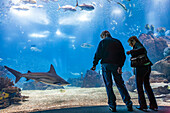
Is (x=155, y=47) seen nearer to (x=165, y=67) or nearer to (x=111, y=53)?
(x=165, y=67)

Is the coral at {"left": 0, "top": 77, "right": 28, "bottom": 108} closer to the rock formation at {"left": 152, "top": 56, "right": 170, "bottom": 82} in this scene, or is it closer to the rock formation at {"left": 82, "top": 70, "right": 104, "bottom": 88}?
the rock formation at {"left": 82, "top": 70, "right": 104, "bottom": 88}

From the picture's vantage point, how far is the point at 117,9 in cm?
1886

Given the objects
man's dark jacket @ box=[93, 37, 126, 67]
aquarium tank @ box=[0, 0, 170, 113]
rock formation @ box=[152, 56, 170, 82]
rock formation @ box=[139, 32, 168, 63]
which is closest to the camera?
man's dark jacket @ box=[93, 37, 126, 67]

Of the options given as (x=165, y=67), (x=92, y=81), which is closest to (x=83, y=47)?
(x=92, y=81)

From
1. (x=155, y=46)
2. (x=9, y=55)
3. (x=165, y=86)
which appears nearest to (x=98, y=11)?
(x=155, y=46)

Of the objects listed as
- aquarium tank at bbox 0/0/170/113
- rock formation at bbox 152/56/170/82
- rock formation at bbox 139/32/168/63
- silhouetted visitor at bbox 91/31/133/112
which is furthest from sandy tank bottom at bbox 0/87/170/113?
rock formation at bbox 139/32/168/63

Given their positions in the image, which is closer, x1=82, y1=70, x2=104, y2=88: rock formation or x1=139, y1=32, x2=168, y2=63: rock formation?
x1=139, y1=32, x2=168, y2=63: rock formation

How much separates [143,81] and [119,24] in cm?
2567

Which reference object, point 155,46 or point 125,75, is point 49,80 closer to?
point 155,46

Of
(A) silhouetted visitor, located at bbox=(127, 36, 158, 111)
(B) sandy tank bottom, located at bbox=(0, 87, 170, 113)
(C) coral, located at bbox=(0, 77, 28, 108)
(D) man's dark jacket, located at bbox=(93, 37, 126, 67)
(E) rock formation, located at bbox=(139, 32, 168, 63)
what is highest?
(E) rock formation, located at bbox=(139, 32, 168, 63)

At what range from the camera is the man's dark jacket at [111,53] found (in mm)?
2631

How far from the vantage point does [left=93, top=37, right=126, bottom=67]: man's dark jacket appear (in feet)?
8.63

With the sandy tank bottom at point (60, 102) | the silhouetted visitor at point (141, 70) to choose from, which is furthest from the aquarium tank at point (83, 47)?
the silhouetted visitor at point (141, 70)

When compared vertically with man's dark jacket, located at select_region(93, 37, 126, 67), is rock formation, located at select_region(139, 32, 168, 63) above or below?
above
